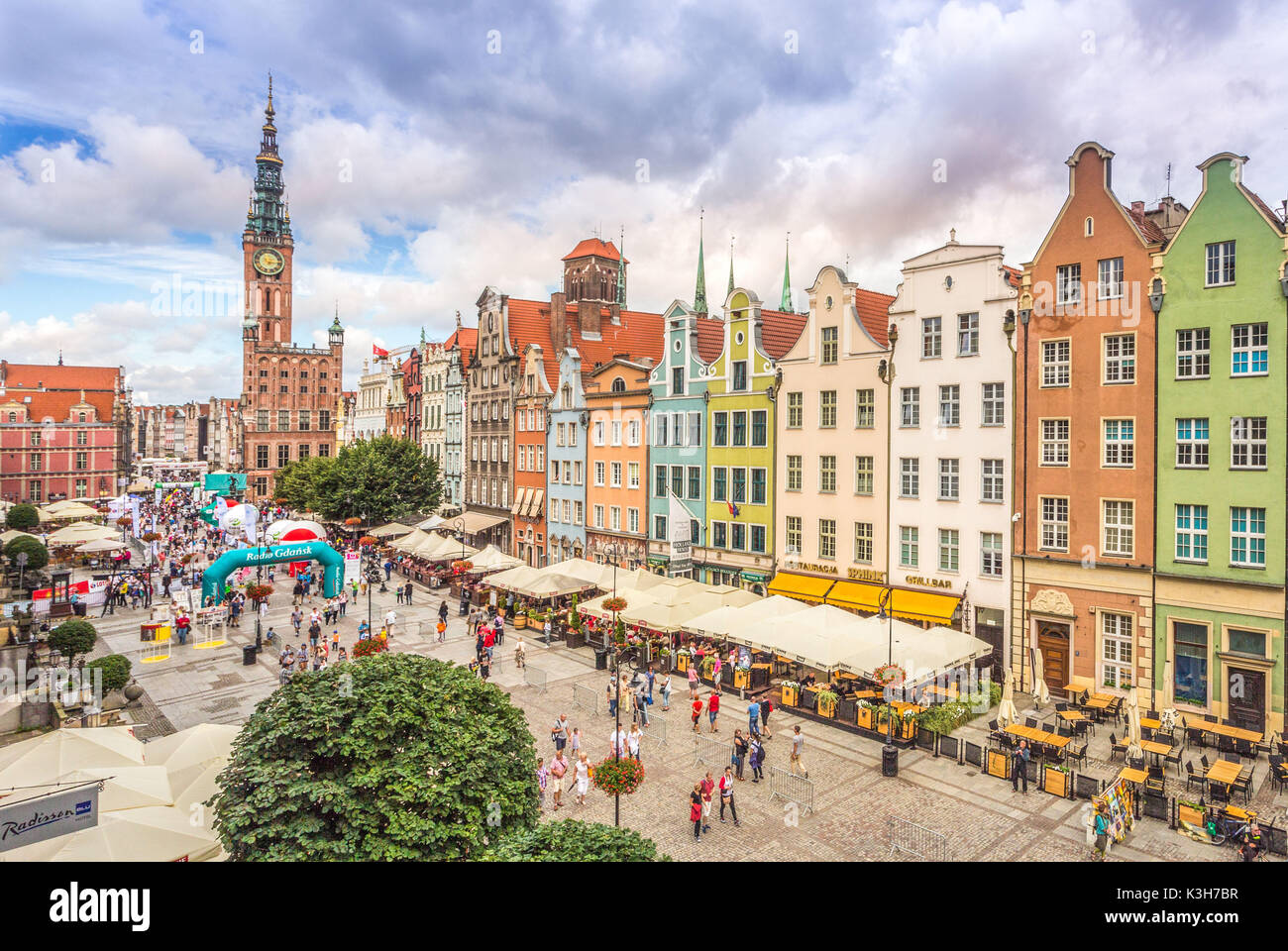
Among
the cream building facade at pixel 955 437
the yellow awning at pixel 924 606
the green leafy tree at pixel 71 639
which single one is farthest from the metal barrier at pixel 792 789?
the green leafy tree at pixel 71 639

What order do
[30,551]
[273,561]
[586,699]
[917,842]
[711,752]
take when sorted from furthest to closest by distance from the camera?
[30,551]
[273,561]
[586,699]
[711,752]
[917,842]

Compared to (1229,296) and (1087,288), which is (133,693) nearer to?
(1087,288)

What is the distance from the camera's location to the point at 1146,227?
106 ft

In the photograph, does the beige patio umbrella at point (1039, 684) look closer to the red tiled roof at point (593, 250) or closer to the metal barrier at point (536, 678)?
the metal barrier at point (536, 678)

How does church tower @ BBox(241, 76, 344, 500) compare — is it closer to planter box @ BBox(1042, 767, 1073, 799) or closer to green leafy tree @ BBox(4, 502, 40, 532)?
green leafy tree @ BBox(4, 502, 40, 532)

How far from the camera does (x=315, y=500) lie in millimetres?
69000

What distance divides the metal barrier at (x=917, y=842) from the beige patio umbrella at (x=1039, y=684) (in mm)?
11811

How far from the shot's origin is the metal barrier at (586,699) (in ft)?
97.3

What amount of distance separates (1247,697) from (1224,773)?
6.86 metres

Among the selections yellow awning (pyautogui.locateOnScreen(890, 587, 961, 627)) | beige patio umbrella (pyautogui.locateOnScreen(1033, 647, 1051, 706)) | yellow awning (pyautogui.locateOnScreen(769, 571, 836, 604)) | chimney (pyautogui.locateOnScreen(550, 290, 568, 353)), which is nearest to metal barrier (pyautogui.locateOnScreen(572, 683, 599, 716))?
yellow awning (pyautogui.locateOnScreen(769, 571, 836, 604))

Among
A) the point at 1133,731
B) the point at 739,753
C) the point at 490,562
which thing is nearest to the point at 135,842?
the point at 739,753

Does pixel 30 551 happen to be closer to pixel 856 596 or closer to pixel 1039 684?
pixel 856 596

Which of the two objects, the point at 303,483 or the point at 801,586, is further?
the point at 303,483

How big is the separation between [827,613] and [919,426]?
9.96 meters
